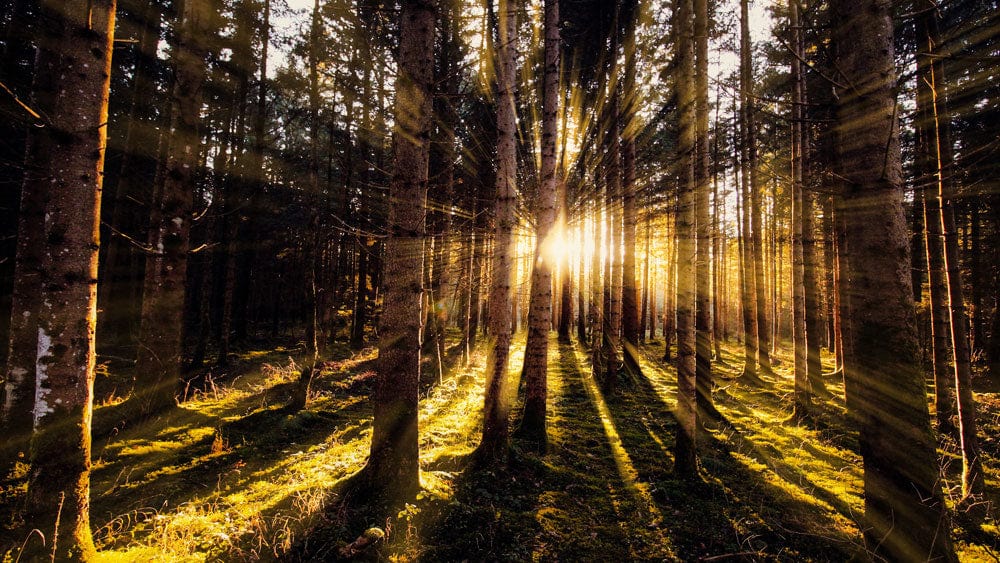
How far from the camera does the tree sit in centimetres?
644

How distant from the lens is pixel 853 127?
306 cm

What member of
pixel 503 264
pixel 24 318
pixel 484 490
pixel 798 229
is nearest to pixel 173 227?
pixel 24 318

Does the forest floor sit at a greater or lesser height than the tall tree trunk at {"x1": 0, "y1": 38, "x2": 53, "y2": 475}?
lesser

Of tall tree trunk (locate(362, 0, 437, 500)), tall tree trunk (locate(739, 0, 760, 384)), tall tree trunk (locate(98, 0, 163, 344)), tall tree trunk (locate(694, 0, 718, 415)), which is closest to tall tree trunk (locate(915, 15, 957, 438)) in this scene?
tall tree trunk (locate(694, 0, 718, 415))

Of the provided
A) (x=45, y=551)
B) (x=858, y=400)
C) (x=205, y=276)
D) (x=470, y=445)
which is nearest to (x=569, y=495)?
(x=470, y=445)

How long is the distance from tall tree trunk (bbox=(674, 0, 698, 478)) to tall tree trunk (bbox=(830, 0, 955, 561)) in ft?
7.64

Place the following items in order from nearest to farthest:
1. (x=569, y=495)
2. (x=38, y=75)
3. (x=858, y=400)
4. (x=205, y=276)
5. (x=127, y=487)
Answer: (x=858, y=400)
(x=127, y=487)
(x=569, y=495)
(x=38, y=75)
(x=205, y=276)

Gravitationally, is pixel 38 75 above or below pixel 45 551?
above

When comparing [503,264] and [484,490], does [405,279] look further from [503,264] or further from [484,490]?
[484,490]

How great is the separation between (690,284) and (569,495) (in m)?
3.59

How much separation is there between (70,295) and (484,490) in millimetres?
4616

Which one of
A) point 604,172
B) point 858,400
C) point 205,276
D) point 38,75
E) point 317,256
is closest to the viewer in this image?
point 858,400

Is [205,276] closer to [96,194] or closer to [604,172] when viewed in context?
[96,194]

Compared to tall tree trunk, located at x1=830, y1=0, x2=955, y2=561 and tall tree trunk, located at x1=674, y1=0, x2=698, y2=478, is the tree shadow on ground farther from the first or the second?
tall tree trunk, located at x1=830, y1=0, x2=955, y2=561
